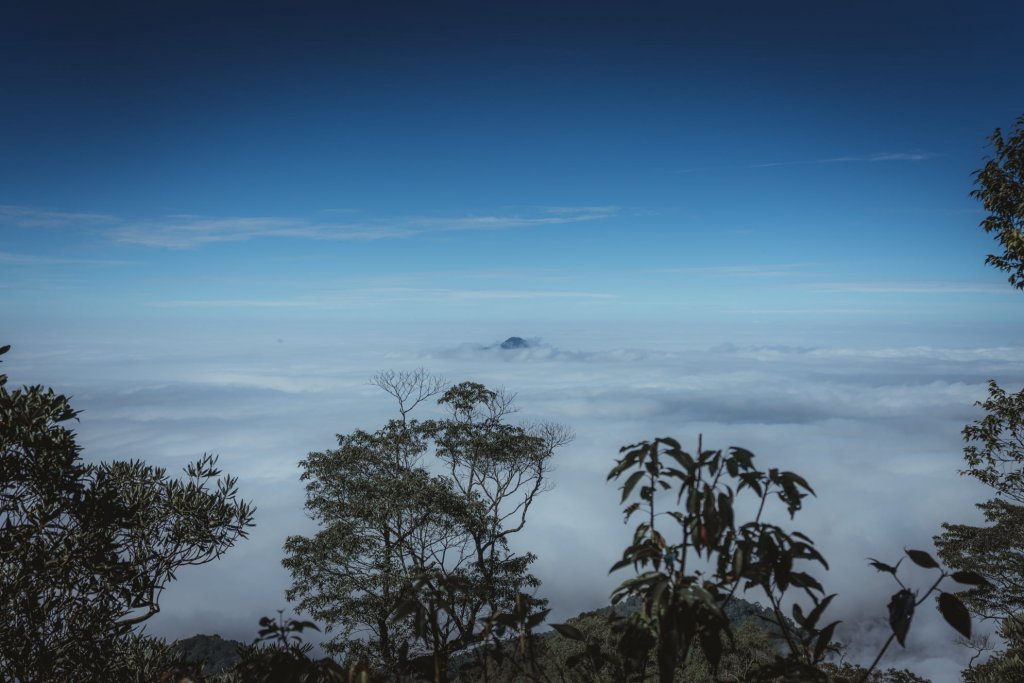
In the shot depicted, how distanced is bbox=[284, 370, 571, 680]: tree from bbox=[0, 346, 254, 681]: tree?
10.7 metres

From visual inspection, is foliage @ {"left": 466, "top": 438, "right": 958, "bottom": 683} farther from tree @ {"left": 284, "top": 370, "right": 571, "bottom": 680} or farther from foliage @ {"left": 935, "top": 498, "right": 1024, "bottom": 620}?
foliage @ {"left": 935, "top": 498, "right": 1024, "bottom": 620}

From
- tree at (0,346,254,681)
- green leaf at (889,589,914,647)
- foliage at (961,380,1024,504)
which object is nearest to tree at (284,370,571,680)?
tree at (0,346,254,681)

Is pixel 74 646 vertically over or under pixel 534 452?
over

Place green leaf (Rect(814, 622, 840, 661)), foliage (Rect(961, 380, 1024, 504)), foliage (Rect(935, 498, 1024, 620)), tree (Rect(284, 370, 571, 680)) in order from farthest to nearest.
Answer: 1. tree (Rect(284, 370, 571, 680))
2. foliage (Rect(935, 498, 1024, 620))
3. foliage (Rect(961, 380, 1024, 504))
4. green leaf (Rect(814, 622, 840, 661))

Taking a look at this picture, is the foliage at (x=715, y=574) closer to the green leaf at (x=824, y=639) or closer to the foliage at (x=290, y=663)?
the green leaf at (x=824, y=639)

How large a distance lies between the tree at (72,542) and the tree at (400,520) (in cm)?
1069

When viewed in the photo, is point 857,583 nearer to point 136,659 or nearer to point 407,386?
Result: point 407,386

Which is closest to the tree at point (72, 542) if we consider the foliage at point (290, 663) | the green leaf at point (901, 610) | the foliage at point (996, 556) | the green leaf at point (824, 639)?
the foliage at point (290, 663)

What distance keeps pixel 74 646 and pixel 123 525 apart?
57.5 inches

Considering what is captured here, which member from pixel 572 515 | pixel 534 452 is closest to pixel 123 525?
pixel 534 452

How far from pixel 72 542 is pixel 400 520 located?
46.4 ft

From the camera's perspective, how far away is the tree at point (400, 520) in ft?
64.9

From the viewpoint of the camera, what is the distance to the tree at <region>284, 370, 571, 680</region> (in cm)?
1978

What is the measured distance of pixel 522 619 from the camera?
8.70 feet
